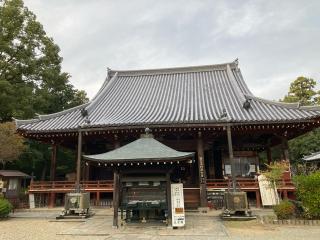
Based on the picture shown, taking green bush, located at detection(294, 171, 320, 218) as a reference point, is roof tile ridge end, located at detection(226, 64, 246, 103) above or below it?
above

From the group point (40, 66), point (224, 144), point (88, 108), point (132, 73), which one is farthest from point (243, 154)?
point (40, 66)

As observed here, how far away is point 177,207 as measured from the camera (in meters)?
10.3

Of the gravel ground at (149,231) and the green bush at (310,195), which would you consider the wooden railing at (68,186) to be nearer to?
the gravel ground at (149,231)

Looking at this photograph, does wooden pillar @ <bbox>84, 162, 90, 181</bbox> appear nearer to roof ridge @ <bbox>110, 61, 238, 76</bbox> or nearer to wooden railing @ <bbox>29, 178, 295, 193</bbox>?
wooden railing @ <bbox>29, 178, 295, 193</bbox>

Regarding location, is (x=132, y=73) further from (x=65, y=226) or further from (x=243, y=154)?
(x=65, y=226)

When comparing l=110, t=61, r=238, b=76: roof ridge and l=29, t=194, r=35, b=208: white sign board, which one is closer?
l=29, t=194, r=35, b=208: white sign board

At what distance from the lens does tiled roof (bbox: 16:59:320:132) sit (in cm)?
1498

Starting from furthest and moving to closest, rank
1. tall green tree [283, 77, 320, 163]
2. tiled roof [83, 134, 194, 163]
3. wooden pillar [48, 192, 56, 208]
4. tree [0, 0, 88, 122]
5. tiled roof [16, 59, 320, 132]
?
tall green tree [283, 77, 320, 163], tree [0, 0, 88, 122], wooden pillar [48, 192, 56, 208], tiled roof [16, 59, 320, 132], tiled roof [83, 134, 194, 163]

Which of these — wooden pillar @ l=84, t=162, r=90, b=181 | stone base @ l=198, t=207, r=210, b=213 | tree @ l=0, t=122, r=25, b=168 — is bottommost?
stone base @ l=198, t=207, r=210, b=213

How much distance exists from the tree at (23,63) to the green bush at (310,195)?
20.8 m

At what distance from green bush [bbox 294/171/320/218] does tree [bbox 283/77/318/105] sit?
28937 mm

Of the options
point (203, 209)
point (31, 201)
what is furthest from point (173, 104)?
point (31, 201)

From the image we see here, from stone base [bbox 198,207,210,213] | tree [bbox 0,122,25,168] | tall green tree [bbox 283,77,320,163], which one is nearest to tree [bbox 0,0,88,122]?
tree [bbox 0,122,25,168]

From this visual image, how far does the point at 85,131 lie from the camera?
1483cm
